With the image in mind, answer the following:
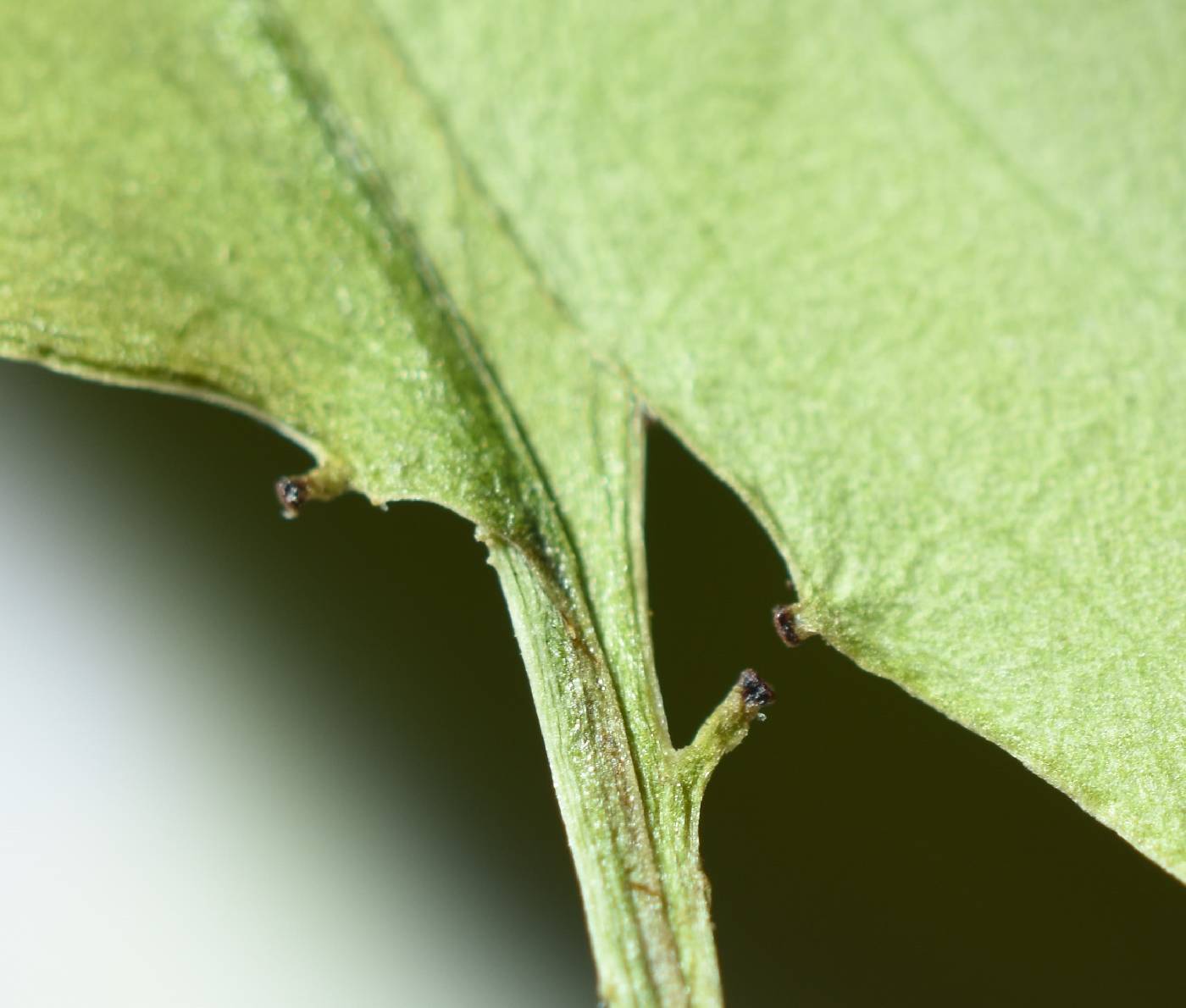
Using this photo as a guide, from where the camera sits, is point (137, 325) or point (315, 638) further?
point (315, 638)

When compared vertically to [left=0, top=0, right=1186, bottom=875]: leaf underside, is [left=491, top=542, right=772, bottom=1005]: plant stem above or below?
below

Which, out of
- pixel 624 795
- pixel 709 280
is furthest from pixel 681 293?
pixel 624 795

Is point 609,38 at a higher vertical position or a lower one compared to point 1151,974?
higher

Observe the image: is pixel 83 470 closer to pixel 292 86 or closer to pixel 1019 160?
pixel 292 86

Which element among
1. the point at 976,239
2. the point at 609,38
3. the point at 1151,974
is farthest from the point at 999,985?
the point at 609,38

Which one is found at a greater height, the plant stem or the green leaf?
the green leaf

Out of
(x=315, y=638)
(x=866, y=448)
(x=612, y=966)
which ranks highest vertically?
(x=315, y=638)
